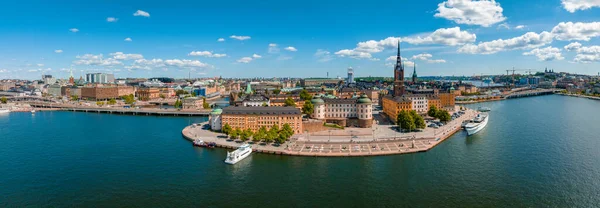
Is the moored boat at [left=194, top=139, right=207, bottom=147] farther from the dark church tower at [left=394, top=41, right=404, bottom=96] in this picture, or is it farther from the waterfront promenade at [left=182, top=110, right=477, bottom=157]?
the dark church tower at [left=394, top=41, right=404, bottom=96]

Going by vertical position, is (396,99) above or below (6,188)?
above

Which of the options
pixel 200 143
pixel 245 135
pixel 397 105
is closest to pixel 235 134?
pixel 245 135

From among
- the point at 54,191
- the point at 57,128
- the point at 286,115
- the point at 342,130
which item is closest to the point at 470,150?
the point at 342,130

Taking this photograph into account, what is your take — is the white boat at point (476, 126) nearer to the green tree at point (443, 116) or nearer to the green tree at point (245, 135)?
the green tree at point (443, 116)

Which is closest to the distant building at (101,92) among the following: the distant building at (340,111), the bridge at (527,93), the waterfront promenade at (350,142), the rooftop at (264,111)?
the waterfront promenade at (350,142)

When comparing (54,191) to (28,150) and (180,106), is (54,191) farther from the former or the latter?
(180,106)

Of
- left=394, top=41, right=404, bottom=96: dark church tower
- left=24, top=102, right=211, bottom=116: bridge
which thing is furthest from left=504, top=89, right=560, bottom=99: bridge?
left=24, top=102, right=211, bottom=116: bridge

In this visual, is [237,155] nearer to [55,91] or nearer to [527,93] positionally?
[55,91]

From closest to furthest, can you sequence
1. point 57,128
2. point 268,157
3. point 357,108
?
1. point 268,157
2. point 357,108
3. point 57,128
